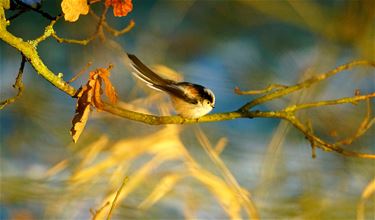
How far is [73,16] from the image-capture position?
1.06 m

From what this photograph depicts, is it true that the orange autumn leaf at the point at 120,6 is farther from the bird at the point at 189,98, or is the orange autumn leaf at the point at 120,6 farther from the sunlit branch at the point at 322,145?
the sunlit branch at the point at 322,145

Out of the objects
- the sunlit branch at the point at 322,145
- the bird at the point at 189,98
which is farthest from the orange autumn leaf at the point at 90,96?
the sunlit branch at the point at 322,145

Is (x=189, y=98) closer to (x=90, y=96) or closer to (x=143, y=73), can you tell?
(x=143, y=73)

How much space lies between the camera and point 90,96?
3.38 ft

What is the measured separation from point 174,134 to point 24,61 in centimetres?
130

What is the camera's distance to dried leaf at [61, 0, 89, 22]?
1050 mm

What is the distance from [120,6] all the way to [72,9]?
15cm

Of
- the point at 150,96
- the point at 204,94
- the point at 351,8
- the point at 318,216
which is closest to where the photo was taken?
the point at 204,94

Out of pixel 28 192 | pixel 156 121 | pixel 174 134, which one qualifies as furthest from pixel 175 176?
pixel 156 121

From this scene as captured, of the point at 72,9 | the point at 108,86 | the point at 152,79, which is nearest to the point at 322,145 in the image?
the point at 152,79

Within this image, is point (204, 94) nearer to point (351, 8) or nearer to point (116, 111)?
point (116, 111)

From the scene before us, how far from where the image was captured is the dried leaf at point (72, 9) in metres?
1.05

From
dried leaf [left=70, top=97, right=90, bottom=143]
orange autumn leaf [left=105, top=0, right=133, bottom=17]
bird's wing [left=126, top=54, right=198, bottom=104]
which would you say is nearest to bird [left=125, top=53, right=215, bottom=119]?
bird's wing [left=126, top=54, right=198, bottom=104]

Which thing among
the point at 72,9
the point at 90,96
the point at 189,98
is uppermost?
the point at 72,9
